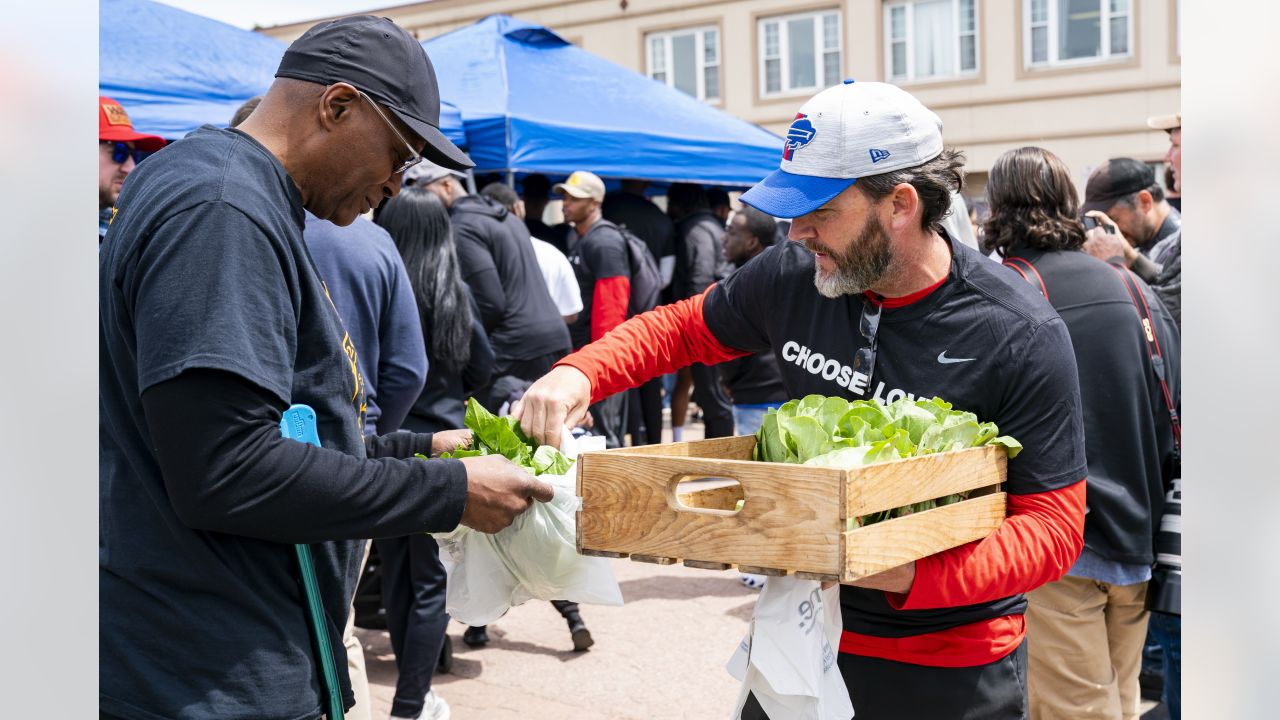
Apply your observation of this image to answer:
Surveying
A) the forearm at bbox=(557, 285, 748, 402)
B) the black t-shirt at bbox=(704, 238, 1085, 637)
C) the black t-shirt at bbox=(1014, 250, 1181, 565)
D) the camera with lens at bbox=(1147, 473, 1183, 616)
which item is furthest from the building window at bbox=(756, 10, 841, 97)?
the black t-shirt at bbox=(704, 238, 1085, 637)

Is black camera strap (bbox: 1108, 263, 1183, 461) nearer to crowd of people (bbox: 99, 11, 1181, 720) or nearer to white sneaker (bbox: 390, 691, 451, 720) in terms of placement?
crowd of people (bbox: 99, 11, 1181, 720)

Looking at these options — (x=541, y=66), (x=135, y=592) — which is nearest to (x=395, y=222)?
(x=135, y=592)

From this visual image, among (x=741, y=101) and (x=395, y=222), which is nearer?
(x=395, y=222)

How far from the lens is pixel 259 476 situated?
5.58ft

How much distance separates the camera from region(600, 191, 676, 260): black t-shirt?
9617 millimetres

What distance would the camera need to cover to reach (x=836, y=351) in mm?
2438

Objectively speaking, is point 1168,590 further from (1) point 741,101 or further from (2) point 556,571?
(1) point 741,101

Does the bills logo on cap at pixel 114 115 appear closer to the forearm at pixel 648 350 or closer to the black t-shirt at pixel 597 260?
the forearm at pixel 648 350

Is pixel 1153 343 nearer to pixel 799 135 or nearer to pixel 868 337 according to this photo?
pixel 868 337

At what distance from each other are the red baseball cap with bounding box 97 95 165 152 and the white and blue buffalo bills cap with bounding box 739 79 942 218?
10.4ft

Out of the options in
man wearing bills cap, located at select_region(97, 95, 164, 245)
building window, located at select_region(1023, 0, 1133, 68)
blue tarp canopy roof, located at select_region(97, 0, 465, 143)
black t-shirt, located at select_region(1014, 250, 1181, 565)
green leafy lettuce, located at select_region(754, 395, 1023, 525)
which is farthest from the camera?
building window, located at select_region(1023, 0, 1133, 68)

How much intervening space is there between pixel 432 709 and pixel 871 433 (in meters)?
3.28

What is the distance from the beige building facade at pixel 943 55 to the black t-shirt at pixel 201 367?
17.5 m

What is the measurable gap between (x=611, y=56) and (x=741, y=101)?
124 inches
